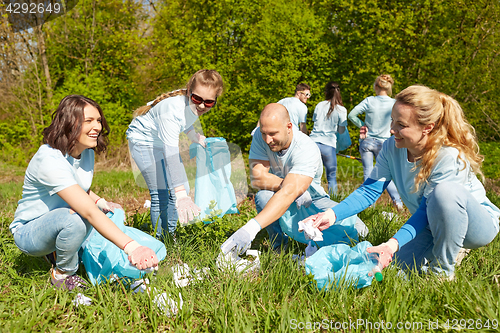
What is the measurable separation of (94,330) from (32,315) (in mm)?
388

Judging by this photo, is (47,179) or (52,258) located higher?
(47,179)

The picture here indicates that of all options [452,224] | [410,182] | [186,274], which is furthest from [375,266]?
[186,274]

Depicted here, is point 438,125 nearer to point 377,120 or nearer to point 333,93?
point 377,120

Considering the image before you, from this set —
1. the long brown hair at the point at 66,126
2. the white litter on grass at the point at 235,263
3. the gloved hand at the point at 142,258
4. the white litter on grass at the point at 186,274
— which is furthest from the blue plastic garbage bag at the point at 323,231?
the long brown hair at the point at 66,126

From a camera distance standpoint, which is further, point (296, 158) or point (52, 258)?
point (296, 158)

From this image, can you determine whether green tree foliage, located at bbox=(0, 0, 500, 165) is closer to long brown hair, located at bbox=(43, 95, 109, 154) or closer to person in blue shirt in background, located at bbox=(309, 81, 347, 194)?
person in blue shirt in background, located at bbox=(309, 81, 347, 194)

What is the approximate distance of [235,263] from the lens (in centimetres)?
235

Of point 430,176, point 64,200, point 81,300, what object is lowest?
point 81,300

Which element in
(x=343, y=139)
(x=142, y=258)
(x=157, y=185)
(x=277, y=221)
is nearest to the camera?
(x=142, y=258)

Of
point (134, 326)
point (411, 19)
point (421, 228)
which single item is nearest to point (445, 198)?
point (421, 228)

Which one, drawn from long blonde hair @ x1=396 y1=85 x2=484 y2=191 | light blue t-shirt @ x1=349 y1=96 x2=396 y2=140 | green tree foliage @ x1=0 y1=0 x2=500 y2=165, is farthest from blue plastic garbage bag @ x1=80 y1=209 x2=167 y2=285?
green tree foliage @ x1=0 y1=0 x2=500 y2=165

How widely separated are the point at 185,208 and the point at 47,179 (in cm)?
85

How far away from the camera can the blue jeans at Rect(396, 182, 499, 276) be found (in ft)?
6.78

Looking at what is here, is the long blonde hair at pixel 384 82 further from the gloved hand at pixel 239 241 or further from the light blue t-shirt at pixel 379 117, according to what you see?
the gloved hand at pixel 239 241
